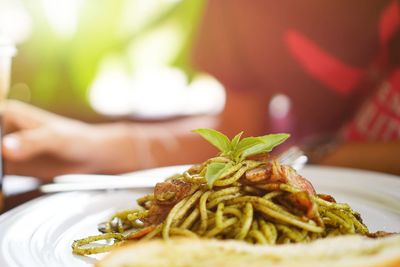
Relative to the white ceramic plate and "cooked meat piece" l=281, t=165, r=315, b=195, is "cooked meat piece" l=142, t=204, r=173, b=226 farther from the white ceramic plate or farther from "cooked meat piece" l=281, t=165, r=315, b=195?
"cooked meat piece" l=281, t=165, r=315, b=195

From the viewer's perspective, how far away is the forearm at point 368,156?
4.67 feet

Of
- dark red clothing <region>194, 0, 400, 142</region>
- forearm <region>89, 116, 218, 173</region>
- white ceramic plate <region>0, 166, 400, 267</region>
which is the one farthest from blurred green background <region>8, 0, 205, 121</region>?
white ceramic plate <region>0, 166, 400, 267</region>

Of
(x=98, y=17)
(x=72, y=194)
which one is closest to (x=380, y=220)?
(x=72, y=194)

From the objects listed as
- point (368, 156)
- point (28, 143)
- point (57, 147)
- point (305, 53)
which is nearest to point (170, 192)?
point (368, 156)

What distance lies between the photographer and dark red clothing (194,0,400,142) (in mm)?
2588

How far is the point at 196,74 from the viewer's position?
10.3ft

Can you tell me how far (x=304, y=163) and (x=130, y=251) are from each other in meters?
0.73

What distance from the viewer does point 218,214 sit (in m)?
0.98

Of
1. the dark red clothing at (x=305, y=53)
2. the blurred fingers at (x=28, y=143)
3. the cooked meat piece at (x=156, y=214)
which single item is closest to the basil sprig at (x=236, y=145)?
the cooked meat piece at (x=156, y=214)

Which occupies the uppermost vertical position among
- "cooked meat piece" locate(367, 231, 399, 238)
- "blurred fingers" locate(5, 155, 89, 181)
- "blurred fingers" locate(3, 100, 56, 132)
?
"blurred fingers" locate(3, 100, 56, 132)

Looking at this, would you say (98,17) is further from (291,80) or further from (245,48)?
(291,80)

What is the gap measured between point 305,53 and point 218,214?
181 cm

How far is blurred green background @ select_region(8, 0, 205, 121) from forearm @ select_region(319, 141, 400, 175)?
1.70 meters

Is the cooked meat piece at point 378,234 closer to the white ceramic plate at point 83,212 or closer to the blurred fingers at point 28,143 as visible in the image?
the white ceramic plate at point 83,212
